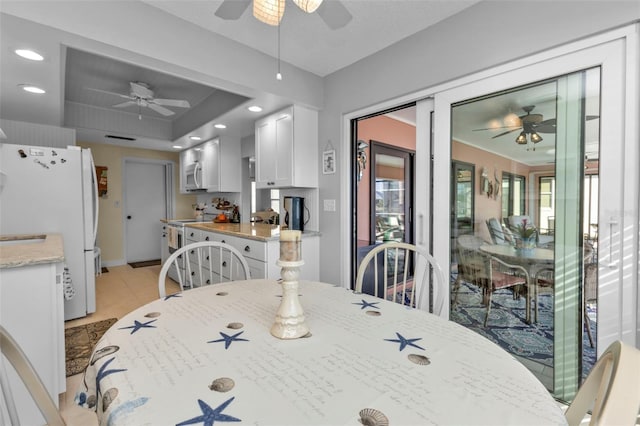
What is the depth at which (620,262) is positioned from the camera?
142 cm

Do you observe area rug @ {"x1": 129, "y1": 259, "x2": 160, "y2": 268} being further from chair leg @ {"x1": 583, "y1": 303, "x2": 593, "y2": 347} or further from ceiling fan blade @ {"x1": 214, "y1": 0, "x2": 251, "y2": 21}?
chair leg @ {"x1": 583, "y1": 303, "x2": 593, "y2": 347}

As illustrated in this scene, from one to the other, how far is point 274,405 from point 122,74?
3712 millimetres

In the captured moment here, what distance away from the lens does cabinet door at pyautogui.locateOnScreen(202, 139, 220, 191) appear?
4.18m

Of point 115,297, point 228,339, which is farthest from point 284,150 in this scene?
point 115,297

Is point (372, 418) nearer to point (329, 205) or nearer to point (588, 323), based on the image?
point (588, 323)

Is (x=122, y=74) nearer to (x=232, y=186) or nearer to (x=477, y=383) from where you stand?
(x=232, y=186)

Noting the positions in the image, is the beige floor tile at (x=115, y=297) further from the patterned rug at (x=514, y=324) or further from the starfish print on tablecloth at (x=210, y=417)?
the patterned rug at (x=514, y=324)

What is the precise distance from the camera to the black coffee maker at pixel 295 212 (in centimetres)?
306

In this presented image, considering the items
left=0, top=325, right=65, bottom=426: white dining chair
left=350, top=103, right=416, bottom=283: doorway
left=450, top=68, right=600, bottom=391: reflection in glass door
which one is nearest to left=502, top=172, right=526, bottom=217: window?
left=450, top=68, right=600, bottom=391: reflection in glass door

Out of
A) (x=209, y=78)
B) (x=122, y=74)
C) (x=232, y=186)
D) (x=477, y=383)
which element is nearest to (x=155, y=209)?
(x=232, y=186)

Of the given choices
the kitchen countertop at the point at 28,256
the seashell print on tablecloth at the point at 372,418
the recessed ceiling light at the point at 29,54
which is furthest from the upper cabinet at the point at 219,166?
the seashell print on tablecloth at the point at 372,418

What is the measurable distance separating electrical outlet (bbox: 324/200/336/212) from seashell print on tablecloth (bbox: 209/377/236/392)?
2213 millimetres

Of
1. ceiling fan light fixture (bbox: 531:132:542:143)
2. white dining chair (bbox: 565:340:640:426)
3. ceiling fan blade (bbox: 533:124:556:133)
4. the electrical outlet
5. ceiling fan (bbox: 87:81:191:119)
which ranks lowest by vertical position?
A: white dining chair (bbox: 565:340:640:426)

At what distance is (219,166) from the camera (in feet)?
13.5
